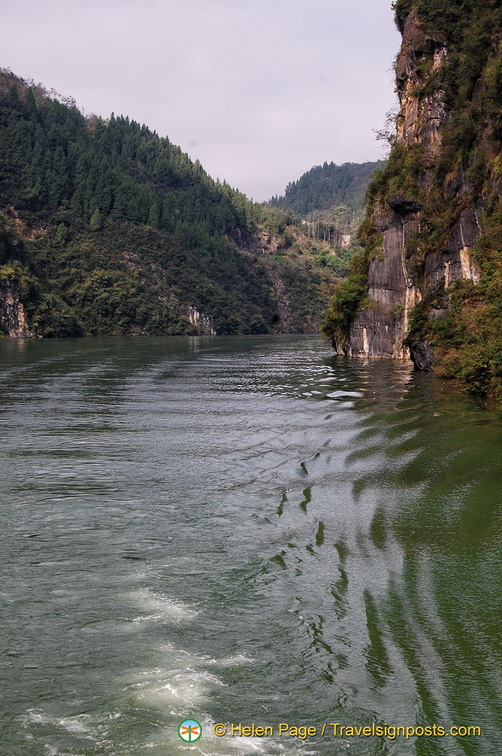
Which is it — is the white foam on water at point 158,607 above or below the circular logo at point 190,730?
above

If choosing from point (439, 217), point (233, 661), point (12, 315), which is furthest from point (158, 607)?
point (12, 315)

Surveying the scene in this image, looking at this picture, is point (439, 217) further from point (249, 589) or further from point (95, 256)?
point (95, 256)

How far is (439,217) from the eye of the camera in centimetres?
4500

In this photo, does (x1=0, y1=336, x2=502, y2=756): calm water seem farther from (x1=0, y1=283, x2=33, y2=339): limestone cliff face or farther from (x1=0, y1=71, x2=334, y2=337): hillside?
(x1=0, y1=71, x2=334, y2=337): hillside

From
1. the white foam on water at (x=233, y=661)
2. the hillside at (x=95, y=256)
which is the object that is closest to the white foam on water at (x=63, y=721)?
the white foam on water at (x=233, y=661)

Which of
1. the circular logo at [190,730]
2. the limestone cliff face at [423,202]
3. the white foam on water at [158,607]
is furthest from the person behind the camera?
the limestone cliff face at [423,202]

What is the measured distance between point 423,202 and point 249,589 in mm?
43869

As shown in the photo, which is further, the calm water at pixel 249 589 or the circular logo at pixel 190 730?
the calm water at pixel 249 589

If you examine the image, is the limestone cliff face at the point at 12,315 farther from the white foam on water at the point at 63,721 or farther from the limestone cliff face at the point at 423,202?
the white foam on water at the point at 63,721

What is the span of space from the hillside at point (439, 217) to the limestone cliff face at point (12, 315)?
248 ft

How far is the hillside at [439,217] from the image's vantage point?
32062mm

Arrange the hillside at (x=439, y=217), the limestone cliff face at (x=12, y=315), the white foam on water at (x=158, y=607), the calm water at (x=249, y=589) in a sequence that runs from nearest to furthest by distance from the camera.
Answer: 1. the calm water at (x=249, y=589)
2. the white foam on water at (x=158, y=607)
3. the hillside at (x=439, y=217)
4. the limestone cliff face at (x=12, y=315)

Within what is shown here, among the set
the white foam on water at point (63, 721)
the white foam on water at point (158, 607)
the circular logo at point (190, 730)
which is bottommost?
the circular logo at point (190, 730)

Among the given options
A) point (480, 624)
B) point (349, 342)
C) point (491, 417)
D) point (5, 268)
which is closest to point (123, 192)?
point (5, 268)
